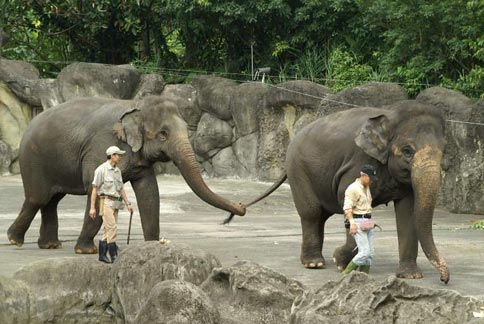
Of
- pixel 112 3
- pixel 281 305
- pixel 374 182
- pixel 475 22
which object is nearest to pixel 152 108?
pixel 374 182

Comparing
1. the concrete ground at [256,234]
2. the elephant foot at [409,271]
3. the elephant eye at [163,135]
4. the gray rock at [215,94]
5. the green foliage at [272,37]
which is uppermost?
the green foliage at [272,37]

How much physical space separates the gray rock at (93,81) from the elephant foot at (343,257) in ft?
38.3

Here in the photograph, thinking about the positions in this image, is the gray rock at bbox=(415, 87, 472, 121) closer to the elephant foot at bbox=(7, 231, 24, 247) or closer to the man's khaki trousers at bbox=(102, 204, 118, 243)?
the elephant foot at bbox=(7, 231, 24, 247)

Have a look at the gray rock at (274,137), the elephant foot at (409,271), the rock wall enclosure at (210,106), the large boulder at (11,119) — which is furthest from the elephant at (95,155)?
the large boulder at (11,119)

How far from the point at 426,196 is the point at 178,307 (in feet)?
12.4

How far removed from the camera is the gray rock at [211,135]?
24516mm

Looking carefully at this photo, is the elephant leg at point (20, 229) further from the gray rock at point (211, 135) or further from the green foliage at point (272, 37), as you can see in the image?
the gray rock at point (211, 135)

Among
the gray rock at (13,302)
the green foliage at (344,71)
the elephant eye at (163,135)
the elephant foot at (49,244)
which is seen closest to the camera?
the gray rock at (13,302)

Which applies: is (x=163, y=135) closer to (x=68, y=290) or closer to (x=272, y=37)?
(x=68, y=290)

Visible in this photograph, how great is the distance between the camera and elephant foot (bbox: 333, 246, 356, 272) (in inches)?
532

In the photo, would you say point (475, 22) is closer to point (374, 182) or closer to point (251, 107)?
point (251, 107)

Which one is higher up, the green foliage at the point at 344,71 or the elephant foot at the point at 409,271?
the green foliage at the point at 344,71

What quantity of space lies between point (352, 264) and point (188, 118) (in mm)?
12671

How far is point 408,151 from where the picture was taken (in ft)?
43.0
